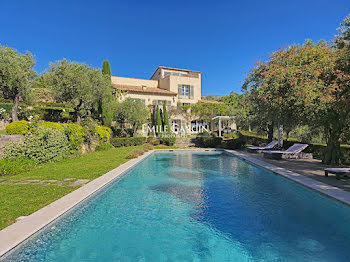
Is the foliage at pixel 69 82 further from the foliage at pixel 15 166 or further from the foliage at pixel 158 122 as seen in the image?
the foliage at pixel 158 122

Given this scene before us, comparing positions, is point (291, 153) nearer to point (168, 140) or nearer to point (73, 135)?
point (73, 135)

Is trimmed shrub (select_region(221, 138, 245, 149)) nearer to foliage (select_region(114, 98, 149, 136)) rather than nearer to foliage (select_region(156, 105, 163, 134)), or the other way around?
foliage (select_region(156, 105, 163, 134))

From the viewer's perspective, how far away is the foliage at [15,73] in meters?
12.7

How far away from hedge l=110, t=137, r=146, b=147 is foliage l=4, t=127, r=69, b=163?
9303 millimetres

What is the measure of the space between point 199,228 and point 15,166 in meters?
8.36

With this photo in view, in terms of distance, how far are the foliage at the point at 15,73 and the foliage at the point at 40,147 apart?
4.66 metres

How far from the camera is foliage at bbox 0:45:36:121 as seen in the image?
12.7m

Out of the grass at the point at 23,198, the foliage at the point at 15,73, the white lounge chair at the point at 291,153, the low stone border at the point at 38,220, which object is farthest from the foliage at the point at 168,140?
the grass at the point at 23,198

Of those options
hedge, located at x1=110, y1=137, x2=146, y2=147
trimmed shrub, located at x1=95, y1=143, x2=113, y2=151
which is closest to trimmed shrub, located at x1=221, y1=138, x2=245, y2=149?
hedge, located at x1=110, y1=137, x2=146, y2=147

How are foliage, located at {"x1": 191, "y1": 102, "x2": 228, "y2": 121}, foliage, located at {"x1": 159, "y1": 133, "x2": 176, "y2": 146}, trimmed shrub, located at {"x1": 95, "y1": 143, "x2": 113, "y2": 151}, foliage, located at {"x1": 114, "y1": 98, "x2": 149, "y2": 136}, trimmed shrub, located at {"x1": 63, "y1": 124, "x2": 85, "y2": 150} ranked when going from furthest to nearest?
foliage, located at {"x1": 191, "y1": 102, "x2": 228, "y2": 121} → foliage, located at {"x1": 114, "y1": 98, "x2": 149, "y2": 136} → foliage, located at {"x1": 159, "y1": 133, "x2": 176, "y2": 146} → trimmed shrub, located at {"x1": 95, "y1": 143, "x2": 113, "y2": 151} → trimmed shrub, located at {"x1": 63, "y1": 124, "x2": 85, "y2": 150}

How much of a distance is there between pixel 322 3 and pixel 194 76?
24.3 metres

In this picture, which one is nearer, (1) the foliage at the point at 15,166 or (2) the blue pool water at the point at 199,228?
(2) the blue pool water at the point at 199,228

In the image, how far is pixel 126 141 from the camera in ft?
73.8

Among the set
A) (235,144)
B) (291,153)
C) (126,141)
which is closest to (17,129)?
(126,141)
